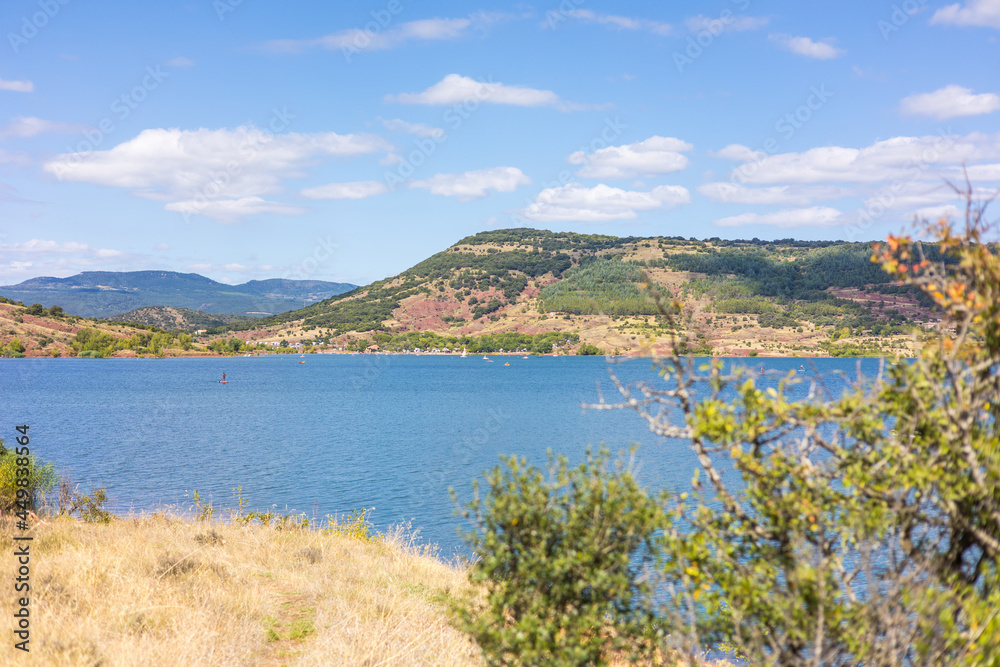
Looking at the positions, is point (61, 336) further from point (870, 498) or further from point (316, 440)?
point (870, 498)

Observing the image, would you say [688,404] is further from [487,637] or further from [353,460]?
[353,460]

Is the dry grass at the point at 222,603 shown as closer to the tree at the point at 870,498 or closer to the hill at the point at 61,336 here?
the tree at the point at 870,498

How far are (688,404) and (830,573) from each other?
1455mm

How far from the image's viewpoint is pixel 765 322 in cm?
14450

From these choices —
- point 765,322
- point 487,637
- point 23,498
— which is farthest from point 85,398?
point 765,322

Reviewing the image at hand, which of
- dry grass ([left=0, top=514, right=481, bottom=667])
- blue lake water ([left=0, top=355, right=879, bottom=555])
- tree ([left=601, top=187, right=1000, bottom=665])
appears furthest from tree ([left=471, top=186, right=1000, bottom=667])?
dry grass ([left=0, top=514, right=481, bottom=667])

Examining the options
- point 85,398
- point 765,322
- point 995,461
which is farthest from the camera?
point 765,322

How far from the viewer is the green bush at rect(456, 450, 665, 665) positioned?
4.74m

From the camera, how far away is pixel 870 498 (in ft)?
14.5

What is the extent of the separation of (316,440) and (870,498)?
4367 centimetres

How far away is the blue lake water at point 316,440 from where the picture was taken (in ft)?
91.2

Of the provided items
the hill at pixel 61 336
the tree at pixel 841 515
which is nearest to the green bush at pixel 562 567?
the tree at pixel 841 515

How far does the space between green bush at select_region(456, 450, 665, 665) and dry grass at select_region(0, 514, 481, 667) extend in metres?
2.66

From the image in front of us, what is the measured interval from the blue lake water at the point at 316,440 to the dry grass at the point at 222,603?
4.30m
